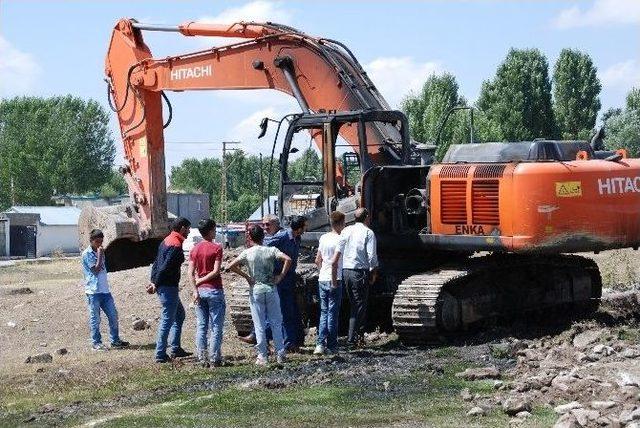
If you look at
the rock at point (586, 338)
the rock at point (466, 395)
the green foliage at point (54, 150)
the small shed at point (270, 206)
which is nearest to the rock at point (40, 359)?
the small shed at point (270, 206)

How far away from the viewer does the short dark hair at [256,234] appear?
13.4 m

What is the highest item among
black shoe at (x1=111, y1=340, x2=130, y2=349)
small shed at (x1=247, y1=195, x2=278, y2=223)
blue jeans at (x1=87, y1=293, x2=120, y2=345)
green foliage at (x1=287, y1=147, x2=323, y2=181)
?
green foliage at (x1=287, y1=147, x2=323, y2=181)

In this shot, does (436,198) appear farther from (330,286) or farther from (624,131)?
(624,131)

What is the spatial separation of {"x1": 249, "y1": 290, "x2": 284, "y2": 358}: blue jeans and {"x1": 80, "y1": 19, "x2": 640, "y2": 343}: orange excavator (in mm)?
1785

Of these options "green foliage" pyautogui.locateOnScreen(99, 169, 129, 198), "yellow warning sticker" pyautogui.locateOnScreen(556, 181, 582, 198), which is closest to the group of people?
"yellow warning sticker" pyautogui.locateOnScreen(556, 181, 582, 198)

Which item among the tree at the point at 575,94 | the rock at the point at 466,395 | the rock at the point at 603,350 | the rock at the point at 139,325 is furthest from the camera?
the tree at the point at 575,94

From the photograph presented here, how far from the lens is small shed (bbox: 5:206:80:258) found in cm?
6506

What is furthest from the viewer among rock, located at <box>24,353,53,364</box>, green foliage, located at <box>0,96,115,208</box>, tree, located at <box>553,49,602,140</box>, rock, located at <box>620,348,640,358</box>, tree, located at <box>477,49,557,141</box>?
green foliage, located at <box>0,96,115,208</box>

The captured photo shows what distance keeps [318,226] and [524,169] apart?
301 cm

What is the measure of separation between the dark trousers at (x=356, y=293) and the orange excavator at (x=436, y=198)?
0.43 metres

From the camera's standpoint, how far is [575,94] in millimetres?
65125

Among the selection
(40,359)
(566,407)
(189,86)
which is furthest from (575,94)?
(566,407)

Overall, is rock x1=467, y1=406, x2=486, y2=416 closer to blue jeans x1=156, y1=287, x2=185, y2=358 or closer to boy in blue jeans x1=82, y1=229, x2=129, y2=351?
blue jeans x1=156, y1=287, x2=185, y2=358

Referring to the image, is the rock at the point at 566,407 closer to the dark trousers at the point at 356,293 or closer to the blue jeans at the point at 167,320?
the dark trousers at the point at 356,293
